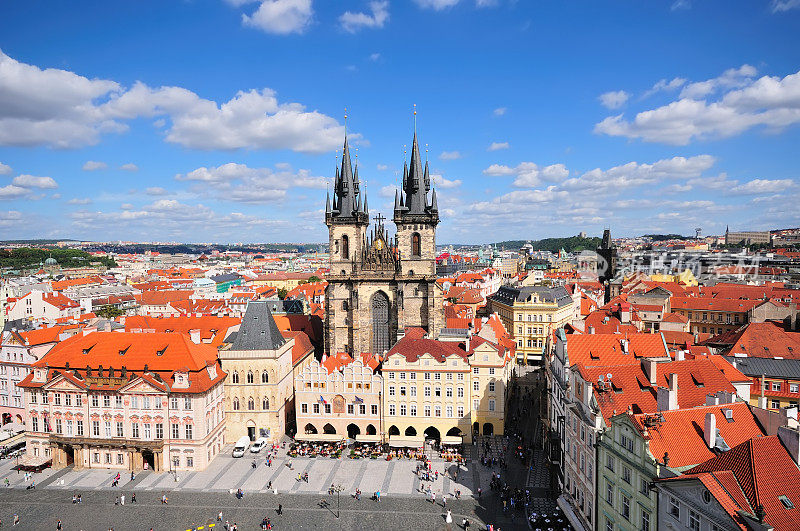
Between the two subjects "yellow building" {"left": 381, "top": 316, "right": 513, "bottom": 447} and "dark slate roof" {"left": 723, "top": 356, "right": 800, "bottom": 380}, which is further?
"yellow building" {"left": 381, "top": 316, "right": 513, "bottom": 447}

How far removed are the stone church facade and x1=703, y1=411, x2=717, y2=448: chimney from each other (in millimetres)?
49888

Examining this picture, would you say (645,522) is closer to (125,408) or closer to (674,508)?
(674,508)

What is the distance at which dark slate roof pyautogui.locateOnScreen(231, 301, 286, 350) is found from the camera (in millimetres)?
66375

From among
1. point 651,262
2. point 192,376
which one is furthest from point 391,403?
point 651,262

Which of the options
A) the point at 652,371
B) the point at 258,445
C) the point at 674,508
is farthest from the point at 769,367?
the point at 258,445

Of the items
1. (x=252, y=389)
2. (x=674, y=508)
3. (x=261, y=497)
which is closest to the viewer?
(x=674, y=508)

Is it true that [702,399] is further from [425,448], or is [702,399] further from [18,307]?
[18,307]

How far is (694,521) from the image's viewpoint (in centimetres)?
2683

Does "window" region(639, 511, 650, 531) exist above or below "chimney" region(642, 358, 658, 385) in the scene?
below

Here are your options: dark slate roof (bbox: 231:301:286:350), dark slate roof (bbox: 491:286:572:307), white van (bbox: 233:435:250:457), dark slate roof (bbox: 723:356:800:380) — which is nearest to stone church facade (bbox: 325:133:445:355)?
dark slate roof (bbox: 231:301:286:350)

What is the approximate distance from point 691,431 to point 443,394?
34300mm

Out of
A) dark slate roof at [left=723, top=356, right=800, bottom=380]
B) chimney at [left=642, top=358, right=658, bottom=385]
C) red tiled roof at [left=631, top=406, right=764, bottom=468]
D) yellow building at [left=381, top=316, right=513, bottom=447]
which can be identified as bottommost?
yellow building at [left=381, top=316, right=513, bottom=447]

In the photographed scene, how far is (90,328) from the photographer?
76.4 metres

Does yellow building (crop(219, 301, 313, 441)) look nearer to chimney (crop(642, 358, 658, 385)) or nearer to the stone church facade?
the stone church facade
